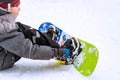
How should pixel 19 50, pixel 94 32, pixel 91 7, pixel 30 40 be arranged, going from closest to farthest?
pixel 19 50 → pixel 30 40 → pixel 94 32 → pixel 91 7

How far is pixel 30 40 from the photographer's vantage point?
1.42 metres

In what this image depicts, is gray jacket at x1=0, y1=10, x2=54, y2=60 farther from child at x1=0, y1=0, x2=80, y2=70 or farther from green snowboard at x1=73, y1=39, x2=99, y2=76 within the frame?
green snowboard at x1=73, y1=39, x2=99, y2=76

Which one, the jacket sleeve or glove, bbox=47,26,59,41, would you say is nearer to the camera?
A: the jacket sleeve

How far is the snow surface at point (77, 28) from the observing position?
1.41 m

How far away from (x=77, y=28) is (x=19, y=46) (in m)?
0.87

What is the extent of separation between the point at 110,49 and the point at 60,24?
1.67 ft

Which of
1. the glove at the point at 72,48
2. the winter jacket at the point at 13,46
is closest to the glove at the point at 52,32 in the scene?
the glove at the point at 72,48

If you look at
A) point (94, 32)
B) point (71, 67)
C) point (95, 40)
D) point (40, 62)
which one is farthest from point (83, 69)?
point (94, 32)

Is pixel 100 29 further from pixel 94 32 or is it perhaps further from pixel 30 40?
pixel 30 40

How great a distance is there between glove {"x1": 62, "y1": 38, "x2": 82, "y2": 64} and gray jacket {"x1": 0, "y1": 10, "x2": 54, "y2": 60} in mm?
177

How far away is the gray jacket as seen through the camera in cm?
131

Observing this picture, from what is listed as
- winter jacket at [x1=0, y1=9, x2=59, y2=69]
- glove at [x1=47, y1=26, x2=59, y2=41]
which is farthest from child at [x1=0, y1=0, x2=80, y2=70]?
glove at [x1=47, y1=26, x2=59, y2=41]

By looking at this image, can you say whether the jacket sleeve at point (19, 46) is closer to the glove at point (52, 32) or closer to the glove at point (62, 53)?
the glove at point (62, 53)

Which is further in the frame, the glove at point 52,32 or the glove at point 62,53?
the glove at point 52,32
